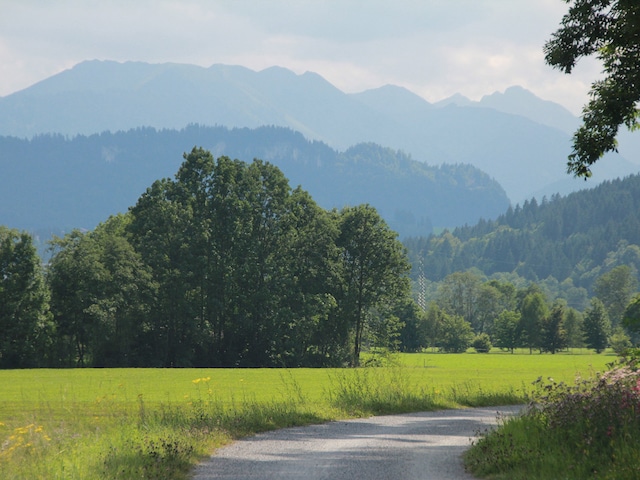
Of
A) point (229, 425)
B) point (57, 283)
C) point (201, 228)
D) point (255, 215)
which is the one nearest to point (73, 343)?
point (57, 283)

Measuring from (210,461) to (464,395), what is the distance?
53.2 feet

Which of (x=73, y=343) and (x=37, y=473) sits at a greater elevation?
(x=73, y=343)

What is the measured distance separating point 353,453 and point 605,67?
10698 mm

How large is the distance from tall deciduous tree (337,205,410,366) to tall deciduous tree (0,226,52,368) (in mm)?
29332

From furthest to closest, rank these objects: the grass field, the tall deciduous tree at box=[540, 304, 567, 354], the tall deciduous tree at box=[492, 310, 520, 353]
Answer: the tall deciduous tree at box=[492, 310, 520, 353], the tall deciduous tree at box=[540, 304, 567, 354], the grass field

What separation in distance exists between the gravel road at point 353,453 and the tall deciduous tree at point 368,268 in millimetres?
65389

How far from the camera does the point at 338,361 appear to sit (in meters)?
85.2

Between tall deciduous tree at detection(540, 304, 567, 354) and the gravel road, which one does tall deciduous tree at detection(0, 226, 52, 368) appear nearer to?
the gravel road

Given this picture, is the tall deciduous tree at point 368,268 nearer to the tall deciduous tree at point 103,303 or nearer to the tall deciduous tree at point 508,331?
the tall deciduous tree at point 103,303

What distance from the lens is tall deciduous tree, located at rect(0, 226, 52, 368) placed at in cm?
7344

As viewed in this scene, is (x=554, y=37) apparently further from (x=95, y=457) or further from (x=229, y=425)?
(x=95, y=457)

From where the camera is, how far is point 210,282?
82.6m

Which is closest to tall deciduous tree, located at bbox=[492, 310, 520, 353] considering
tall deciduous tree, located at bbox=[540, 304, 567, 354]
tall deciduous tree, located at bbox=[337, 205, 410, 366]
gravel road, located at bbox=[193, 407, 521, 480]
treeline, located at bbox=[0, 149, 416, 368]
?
tall deciduous tree, located at bbox=[540, 304, 567, 354]

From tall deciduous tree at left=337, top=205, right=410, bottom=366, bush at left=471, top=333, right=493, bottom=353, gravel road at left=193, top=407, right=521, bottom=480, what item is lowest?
gravel road at left=193, top=407, right=521, bottom=480
